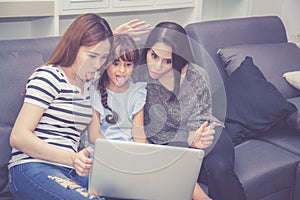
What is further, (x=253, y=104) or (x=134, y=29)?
(x=253, y=104)

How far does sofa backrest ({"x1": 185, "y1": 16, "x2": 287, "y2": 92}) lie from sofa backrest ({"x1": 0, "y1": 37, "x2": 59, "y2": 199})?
0.84m

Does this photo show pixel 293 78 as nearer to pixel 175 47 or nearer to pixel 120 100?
pixel 175 47

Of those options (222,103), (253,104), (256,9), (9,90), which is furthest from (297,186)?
(256,9)

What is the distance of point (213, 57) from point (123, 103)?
1.20 metres

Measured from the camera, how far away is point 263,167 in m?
2.06

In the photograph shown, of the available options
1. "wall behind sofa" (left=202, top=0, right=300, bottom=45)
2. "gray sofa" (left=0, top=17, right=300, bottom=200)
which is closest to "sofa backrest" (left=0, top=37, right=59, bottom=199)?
"gray sofa" (left=0, top=17, right=300, bottom=200)

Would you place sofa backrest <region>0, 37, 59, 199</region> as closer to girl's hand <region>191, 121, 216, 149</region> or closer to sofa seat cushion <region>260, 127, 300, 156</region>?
girl's hand <region>191, 121, 216, 149</region>

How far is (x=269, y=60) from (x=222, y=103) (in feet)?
3.52

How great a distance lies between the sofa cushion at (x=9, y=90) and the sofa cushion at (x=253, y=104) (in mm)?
920

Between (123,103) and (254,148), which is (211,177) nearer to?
(254,148)

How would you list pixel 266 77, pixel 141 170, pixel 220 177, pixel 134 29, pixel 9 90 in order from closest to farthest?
pixel 141 170
pixel 134 29
pixel 9 90
pixel 220 177
pixel 266 77

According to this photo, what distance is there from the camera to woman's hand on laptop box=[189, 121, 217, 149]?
4.87 ft

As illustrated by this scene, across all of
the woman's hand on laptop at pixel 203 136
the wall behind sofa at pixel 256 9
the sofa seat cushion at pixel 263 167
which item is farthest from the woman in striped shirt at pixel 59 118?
the wall behind sofa at pixel 256 9

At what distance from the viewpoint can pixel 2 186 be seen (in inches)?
67.7
